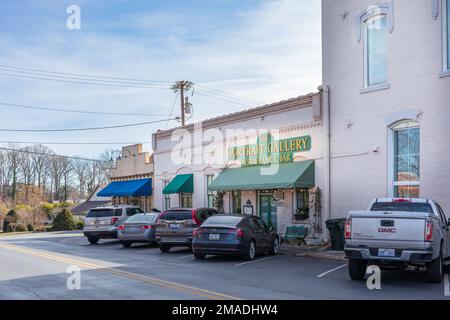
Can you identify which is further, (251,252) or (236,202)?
(236,202)

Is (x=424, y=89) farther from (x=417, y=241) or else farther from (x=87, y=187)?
(x=87, y=187)

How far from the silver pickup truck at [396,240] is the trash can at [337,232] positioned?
21.2 feet

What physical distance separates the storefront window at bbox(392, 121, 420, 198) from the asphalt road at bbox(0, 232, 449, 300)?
4.02 m

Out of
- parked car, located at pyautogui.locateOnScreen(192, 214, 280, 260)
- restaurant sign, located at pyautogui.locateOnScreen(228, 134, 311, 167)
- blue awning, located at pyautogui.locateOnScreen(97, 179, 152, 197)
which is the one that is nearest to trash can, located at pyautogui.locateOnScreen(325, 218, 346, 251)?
parked car, located at pyautogui.locateOnScreen(192, 214, 280, 260)

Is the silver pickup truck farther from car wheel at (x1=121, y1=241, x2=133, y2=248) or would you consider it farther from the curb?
car wheel at (x1=121, y1=241, x2=133, y2=248)

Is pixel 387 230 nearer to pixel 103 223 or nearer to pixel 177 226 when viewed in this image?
pixel 177 226

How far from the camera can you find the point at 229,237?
55.3 feet

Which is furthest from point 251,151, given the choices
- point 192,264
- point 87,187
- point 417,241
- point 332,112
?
point 87,187

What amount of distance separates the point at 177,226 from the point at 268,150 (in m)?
6.53

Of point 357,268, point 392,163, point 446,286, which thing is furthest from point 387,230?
point 392,163

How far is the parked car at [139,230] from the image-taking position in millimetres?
22172

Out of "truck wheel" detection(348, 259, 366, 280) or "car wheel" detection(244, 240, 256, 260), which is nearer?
"truck wheel" detection(348, 259, 366, 280)

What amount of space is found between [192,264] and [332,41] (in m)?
10.5

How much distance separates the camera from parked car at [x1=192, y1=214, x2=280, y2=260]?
16.8 m
